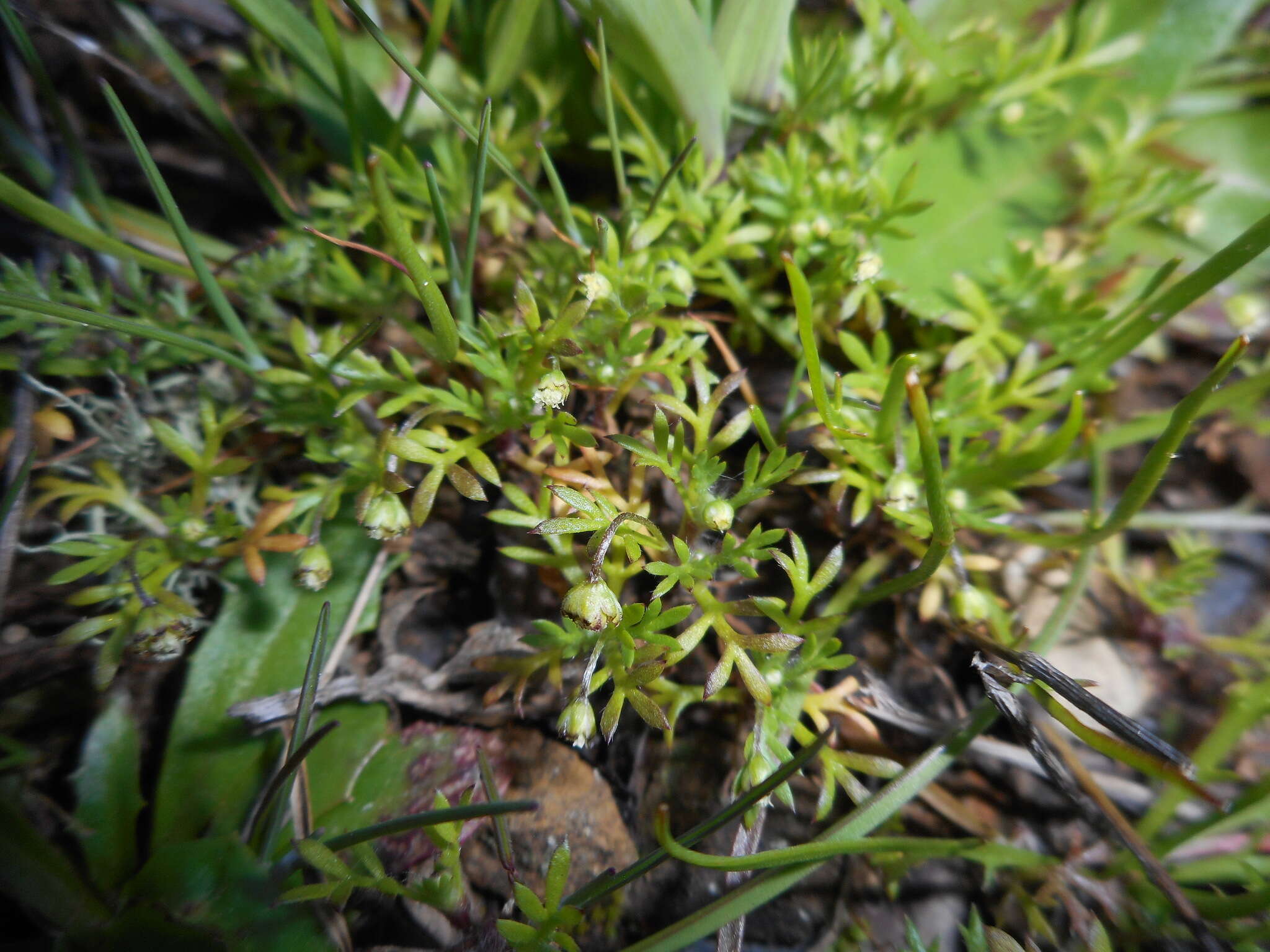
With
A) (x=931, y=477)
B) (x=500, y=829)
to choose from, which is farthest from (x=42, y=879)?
(x=931, y=477)

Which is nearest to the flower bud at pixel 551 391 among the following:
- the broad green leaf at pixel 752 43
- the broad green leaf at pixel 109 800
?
the broad green leaf at pixel 752 43

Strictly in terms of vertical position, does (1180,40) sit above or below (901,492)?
above

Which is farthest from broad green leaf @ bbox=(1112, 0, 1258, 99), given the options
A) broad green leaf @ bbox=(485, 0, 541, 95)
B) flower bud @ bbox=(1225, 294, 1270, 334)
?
broad green leaf @ bbox=(485, 0, 541, 95)

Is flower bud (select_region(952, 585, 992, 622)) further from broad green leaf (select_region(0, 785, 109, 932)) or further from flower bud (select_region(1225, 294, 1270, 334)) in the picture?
broad green leaf (select_region(0, 785, 109, 932))

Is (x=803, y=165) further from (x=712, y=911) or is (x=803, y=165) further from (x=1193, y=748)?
(x=1193, y=748)

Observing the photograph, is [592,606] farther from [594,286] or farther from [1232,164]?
[1232,164]

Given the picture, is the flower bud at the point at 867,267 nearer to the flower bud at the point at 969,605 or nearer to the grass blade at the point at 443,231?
the flower bud at the point at 969,605
